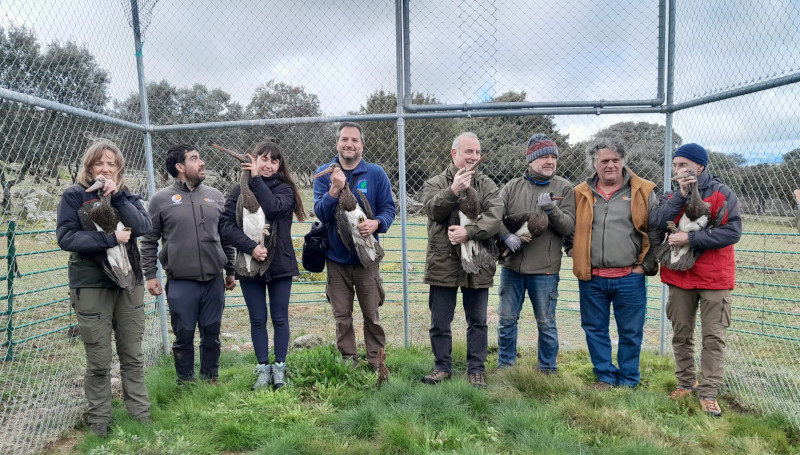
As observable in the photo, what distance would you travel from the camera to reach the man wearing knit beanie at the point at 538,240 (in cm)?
441

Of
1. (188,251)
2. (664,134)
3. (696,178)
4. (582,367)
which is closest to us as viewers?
(696,178)

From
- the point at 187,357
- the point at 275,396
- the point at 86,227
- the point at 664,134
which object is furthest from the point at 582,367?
the point at 86,227

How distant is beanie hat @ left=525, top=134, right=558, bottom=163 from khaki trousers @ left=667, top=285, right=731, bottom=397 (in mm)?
1541

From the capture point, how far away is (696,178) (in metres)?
3.96

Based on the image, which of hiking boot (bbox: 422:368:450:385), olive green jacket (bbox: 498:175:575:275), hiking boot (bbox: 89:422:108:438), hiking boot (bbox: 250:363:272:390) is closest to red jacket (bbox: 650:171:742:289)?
olive green jacket (bbox: 498:175:575:275)

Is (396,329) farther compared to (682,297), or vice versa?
(396,329)

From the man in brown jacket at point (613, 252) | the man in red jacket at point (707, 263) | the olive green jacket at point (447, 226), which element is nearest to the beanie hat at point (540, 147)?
the man in brown jacket at point (613, 252)

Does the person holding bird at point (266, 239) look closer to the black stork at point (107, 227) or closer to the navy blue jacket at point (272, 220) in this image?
the navy blue jacket at point (272, 220)

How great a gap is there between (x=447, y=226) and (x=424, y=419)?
5.16ft

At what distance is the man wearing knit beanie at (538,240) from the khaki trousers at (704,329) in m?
1.00

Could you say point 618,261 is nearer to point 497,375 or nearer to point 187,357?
point 497,375

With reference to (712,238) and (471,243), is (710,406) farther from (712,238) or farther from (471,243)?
(471,243)

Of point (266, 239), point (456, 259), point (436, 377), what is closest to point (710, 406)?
point (436, 377)

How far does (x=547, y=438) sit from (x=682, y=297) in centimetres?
183
